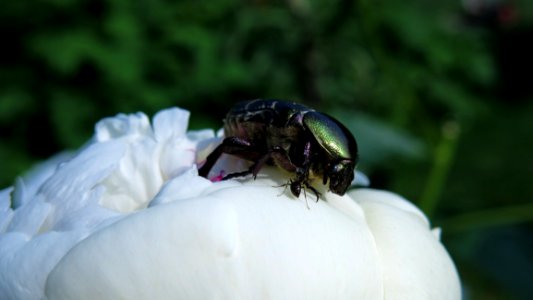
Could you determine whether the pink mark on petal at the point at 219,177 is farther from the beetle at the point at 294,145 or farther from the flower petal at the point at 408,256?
the flower petal at the point at 408,256

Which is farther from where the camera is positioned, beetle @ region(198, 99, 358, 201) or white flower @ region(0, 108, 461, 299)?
beetle @ region(198, 99, 358, 201)

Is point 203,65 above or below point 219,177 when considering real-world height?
below

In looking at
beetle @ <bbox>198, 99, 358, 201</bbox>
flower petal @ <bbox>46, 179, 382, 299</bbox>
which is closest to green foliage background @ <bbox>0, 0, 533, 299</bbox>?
beetle @ <bbox>198, 99, 358, 201</bbox>

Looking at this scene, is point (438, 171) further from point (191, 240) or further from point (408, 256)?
point (191, 240)

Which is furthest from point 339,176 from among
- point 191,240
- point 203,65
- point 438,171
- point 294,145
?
point 203,65

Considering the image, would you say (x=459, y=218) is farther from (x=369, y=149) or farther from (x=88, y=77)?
(x=88, y=77)

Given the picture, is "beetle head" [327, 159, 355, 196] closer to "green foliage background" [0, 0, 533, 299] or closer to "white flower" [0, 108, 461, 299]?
"white flower" [0, 108, 461, 299]

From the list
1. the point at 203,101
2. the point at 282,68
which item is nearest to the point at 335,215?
the point at 282,68
